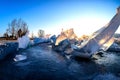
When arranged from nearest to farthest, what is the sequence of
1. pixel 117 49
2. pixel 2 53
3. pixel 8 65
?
pixel 8 65
pixel 2 53
pixel 117 49

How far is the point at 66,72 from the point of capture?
20.8m

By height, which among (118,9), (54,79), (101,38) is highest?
(118,9)

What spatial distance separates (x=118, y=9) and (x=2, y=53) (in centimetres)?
2439

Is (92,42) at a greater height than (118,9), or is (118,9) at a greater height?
(118,9)

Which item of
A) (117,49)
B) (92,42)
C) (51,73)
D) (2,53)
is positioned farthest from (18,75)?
(117,49)

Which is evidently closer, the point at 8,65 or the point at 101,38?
the point at 8,65

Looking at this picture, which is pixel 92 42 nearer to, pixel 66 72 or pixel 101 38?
pixel 101 38

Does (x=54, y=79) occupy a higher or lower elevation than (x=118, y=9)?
lower

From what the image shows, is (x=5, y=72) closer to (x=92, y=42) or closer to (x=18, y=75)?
(x=18, y=75)

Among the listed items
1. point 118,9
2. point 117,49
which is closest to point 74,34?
point 117,49

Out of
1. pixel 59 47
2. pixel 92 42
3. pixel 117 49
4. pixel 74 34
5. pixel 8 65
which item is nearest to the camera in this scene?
pixel 8 65

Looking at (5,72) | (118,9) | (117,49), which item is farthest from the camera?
(117,49)

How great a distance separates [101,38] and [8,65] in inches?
702

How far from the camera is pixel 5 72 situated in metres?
19.7
